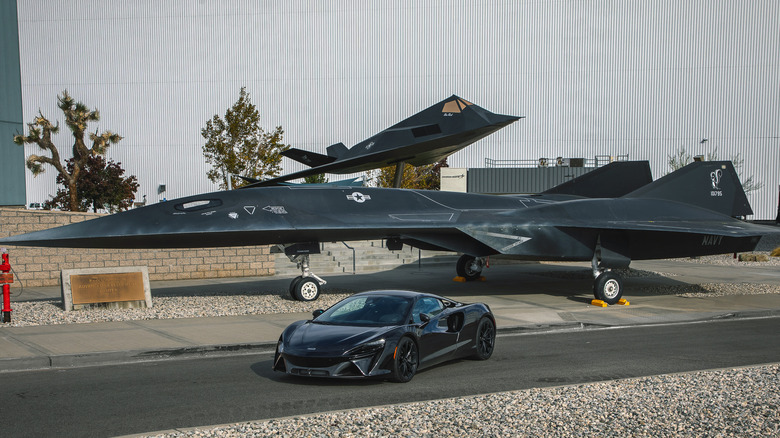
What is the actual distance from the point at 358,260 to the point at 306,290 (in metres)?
11.1

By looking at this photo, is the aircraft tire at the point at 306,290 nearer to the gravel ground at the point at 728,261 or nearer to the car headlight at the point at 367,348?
the car headlight at the point at 367,348

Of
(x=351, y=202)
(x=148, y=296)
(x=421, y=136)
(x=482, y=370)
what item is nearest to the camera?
(x=482, y=370)

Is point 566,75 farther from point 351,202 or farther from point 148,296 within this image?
point 148,296

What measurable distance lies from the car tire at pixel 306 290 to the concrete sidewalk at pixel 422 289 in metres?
1.01

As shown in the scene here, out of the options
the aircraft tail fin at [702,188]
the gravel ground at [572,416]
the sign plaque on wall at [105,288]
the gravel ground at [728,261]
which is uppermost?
the aircraft tail fin at [702,188]

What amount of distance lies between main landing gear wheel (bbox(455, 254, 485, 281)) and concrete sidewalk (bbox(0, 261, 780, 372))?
0.61 m

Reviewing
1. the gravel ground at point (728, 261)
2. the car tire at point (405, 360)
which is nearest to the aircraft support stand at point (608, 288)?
the car tire at point (405, 360)

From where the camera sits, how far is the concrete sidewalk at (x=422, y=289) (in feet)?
38.4

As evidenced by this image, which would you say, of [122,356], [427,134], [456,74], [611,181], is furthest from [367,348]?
[456,74]

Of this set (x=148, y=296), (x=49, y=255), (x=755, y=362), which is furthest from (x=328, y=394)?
(x=49, y=255)

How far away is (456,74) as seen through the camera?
158ft

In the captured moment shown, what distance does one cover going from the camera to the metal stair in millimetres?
27828

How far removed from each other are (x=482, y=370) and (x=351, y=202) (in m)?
9.03

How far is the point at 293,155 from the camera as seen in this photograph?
2245 centimetres
